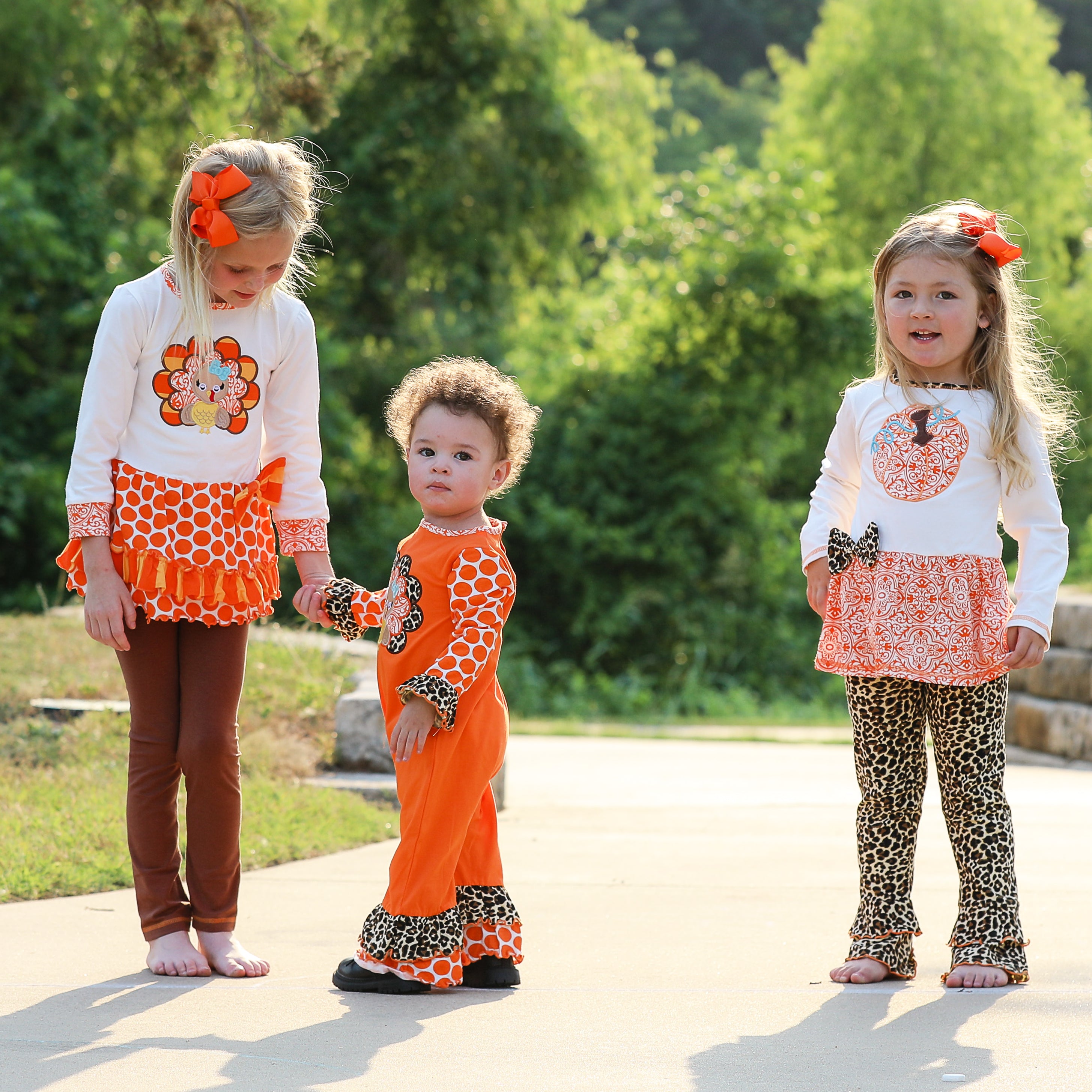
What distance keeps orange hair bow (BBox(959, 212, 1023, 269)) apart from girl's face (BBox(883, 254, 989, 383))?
3.3 inches

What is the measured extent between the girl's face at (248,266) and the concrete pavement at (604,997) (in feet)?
4.85

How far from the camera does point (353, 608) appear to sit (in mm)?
3080

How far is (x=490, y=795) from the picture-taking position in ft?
10.4

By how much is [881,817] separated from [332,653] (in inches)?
154

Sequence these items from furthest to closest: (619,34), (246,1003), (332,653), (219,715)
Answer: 1. (619,34)
2. (332,653)
3. (219,715)
4. (246,1003)

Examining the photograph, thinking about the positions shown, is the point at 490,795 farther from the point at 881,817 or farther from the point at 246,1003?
the point at 881,817

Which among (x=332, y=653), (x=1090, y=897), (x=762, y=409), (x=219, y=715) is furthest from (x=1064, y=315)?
(x=219, y=715)

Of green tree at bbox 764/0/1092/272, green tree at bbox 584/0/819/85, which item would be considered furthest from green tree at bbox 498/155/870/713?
green tree at bbox 584/0/819/85

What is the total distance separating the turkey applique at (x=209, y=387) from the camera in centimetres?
307

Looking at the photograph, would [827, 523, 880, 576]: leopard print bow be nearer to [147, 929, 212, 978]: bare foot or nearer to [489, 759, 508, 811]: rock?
A: [147, 929, 212, 978]: bare foot

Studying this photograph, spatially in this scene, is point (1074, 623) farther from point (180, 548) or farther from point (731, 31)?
point (731, 31)

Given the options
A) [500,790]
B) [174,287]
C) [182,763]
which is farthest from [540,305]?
[182,763]

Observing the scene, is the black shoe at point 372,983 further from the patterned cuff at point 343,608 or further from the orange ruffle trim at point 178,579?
the orange ruffle trim at point 178,579

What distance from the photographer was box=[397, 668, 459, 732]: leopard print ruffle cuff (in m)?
2.84
